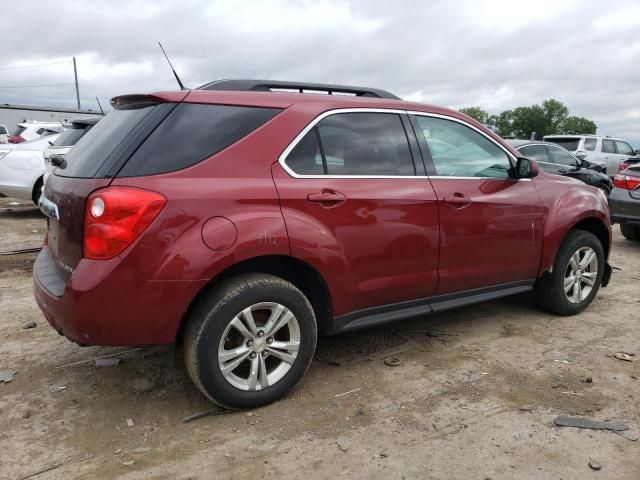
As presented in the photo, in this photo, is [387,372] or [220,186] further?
[387,372]

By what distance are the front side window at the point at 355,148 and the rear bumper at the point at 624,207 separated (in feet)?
16.9

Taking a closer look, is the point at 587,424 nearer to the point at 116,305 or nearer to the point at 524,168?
the point at 524,168

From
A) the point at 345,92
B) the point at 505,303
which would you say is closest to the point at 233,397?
the point at 345,92

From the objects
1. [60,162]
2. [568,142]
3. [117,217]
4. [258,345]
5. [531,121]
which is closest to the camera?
[117,217]

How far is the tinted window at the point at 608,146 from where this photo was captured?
16672 millimetres

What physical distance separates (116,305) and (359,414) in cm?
139

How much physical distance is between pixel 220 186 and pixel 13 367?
200 centimetres

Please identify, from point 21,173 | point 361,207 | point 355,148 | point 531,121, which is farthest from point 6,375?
point 531,121

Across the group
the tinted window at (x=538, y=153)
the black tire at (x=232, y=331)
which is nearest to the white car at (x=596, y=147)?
the tinted window at (x=538, y=153)

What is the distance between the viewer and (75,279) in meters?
2.63

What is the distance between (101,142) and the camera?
2998mm

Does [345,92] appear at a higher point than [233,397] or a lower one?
higher

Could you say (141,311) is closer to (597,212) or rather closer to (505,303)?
(505,303)

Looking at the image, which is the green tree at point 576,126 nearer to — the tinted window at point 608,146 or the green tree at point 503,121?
the green tree at point 503,121
